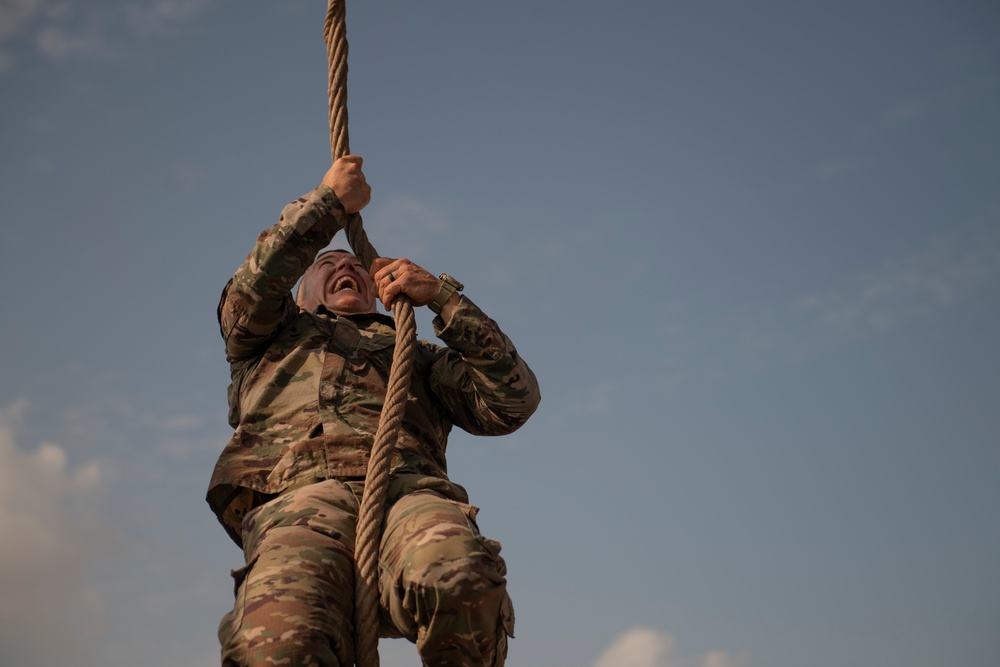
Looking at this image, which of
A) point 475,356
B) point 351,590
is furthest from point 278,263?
point 351,590

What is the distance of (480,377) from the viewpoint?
537cm

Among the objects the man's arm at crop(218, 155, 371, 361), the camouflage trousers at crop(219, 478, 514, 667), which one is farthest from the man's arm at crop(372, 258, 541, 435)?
the camouflage trousers at crop(219, 478, 514, 667)

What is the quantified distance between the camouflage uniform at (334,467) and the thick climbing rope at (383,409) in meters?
0.05

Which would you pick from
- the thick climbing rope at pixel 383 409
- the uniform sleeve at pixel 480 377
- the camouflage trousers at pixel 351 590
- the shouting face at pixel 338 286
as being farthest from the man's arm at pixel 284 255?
the camouflage trousers at pixel 351 590

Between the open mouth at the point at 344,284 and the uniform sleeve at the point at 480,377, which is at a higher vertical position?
the open mouth at the point at 344,284

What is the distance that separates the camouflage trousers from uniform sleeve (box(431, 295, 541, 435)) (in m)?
0.76

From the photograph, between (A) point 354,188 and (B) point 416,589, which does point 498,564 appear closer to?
(B) point 416,589

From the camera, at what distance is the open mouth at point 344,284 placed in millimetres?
5941

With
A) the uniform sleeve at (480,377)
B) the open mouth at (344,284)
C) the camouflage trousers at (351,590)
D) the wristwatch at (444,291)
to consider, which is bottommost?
the camouflage trousers at (351,590)

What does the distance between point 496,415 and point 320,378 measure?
828 mm

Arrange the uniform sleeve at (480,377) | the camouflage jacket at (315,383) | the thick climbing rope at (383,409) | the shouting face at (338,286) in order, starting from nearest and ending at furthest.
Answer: the thick climbing rope at (383,409) < the camouflage jacket at (315,383) < the uniform sleeve at (480,377) < the shouting face at (338,286)

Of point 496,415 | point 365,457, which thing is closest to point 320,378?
point 365,457

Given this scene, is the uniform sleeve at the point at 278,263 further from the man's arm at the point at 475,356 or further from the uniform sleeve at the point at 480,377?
the uniform sleeve at the point at 480,377

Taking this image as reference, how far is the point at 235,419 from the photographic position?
216 inches
